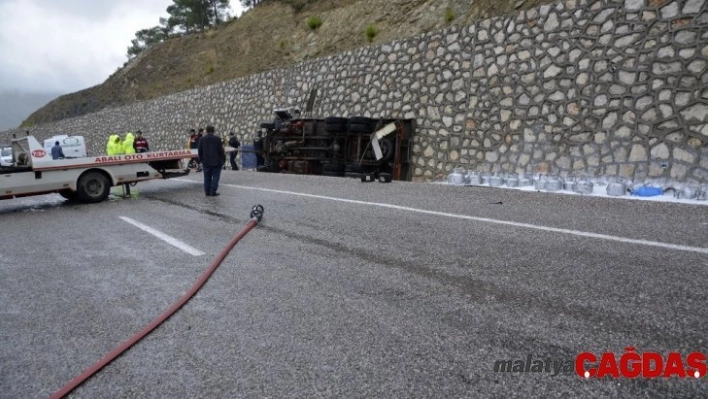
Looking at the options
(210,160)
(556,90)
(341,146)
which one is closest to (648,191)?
(556,90)

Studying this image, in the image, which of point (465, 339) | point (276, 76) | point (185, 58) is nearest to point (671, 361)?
point (465, 339)

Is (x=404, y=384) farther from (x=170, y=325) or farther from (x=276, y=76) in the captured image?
(x=276, y=76)

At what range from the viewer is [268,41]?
29.0 meters

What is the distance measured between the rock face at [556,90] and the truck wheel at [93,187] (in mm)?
8799

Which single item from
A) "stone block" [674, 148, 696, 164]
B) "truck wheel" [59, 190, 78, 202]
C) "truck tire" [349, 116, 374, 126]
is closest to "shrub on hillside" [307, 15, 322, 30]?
"truck tire" [349, 116, 374, 126]

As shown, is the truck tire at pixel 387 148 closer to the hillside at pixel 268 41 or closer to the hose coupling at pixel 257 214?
the hillside at pixel 268 41

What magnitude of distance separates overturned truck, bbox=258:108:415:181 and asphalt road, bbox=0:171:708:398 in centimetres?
730

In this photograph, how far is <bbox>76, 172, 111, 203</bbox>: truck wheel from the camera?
10195 millimetres

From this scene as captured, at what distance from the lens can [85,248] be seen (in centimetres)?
567

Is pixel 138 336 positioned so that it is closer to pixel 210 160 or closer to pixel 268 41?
pixel 210 160

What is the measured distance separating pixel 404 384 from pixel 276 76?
22.0 m

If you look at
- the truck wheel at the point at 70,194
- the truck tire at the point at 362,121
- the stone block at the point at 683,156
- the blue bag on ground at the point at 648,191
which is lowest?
the truck wheel at the point at 70,194

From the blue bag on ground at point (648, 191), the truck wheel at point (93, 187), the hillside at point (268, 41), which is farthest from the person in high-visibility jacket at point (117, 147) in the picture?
the blue bag on ground at point (648, 191)

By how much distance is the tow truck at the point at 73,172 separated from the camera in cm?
953
